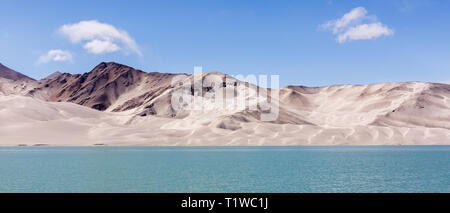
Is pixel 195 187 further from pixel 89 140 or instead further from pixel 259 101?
pixel 259 101

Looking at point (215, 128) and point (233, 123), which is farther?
point (233, 123)

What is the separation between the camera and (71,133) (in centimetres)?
12738

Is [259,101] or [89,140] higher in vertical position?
[259,101]

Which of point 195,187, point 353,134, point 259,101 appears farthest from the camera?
point 259,101

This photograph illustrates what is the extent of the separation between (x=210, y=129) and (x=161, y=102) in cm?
5225

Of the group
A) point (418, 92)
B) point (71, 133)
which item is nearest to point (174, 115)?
point (71, 133)

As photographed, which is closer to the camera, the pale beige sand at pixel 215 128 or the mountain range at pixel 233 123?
the pale beige sand at pixel 215 128

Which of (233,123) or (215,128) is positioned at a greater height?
(233,123)

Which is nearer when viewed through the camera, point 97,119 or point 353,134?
point 353,134

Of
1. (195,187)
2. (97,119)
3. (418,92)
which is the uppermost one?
(418,92)

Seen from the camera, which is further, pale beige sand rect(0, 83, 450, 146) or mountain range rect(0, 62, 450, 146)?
mountain range rect(0, 62, 450, 146)

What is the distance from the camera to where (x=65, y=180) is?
1371 inches
